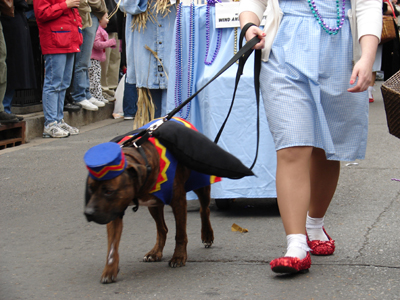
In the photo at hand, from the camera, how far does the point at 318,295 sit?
8.32 feet

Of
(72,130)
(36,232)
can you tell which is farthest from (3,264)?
(72,130)

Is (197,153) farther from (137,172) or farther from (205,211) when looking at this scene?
(205,211)

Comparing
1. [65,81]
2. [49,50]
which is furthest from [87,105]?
[49,50]

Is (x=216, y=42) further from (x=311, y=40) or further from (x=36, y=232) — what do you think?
(x=36, y=232)

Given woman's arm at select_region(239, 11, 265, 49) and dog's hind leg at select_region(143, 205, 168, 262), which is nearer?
woman's arm at select_region(239, 11, 265, 49)

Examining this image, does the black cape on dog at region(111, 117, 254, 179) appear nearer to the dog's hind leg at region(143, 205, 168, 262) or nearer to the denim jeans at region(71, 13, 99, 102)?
the dog's hind leg at region(143, 205, 168, 262)

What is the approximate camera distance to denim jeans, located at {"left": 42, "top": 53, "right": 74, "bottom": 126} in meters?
7.31

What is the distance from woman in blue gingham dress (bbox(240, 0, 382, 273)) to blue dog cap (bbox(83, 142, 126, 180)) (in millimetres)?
776

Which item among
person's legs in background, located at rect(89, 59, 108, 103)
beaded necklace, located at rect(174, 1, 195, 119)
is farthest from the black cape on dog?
person's legs in background, located at rect(89, 59, 108, 103)

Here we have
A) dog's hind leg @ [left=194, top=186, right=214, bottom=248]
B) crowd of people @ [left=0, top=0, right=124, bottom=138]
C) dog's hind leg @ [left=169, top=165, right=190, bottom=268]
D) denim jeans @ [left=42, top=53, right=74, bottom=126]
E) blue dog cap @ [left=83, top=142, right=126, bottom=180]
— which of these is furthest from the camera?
denim jeans @ [left=42, top=53, right=74, bottom=126]

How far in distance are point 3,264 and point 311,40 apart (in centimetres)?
201

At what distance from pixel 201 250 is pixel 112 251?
70 centimetres

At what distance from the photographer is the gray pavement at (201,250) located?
267 centimetres

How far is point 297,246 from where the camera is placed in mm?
2715
